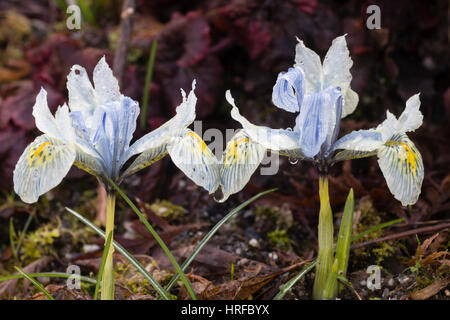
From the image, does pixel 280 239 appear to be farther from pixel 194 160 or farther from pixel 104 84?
pixel 104 84

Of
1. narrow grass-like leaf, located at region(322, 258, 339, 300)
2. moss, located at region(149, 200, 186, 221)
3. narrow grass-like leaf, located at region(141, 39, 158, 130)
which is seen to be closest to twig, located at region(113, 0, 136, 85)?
narrow grass-like leaf, located at region(141, 39, 158, 130)

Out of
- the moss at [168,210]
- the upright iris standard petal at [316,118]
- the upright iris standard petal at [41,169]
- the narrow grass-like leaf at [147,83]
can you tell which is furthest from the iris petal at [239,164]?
the narrow grass-like leaf at [147,83]

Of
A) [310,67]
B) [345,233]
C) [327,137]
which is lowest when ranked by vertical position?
[345,233]

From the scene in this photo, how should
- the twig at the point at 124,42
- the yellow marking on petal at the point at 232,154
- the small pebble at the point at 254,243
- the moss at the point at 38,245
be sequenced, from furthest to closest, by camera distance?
the twig at the point at 124,42, the moss at the point at 38,245, the small pebble at the point at 254,243, the yellow marking on petal at the point at 232,154

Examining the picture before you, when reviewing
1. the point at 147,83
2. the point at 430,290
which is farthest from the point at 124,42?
the point at 430,290

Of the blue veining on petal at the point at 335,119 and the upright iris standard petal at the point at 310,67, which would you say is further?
the upright iris standard petal at the point at 310,67

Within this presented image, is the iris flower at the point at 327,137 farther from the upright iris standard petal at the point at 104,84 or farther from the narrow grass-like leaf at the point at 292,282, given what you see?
the upright iris standard petal at the point at 104,84

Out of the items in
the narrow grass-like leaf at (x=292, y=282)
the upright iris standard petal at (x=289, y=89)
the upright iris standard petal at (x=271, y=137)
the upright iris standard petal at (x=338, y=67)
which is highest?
the upright iris standard petal at (x=338, y=67)
